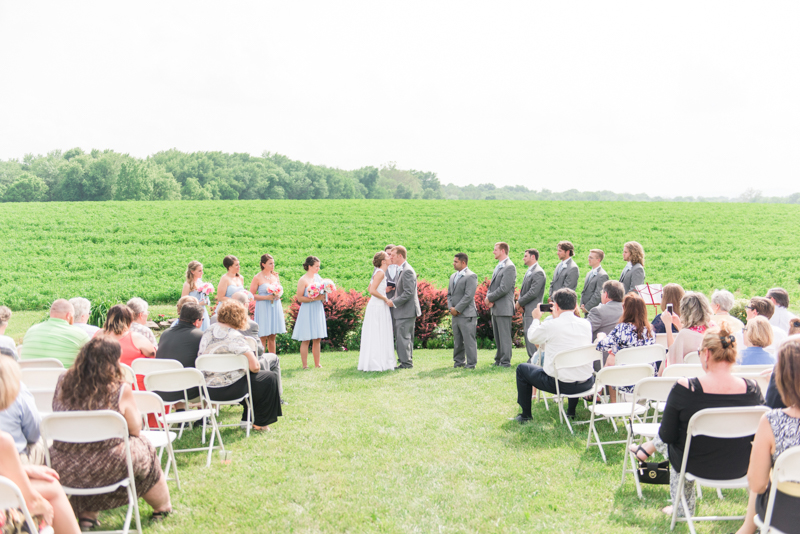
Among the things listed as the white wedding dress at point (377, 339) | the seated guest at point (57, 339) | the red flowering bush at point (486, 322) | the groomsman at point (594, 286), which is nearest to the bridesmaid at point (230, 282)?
the white wedding dress at point (377, 339)

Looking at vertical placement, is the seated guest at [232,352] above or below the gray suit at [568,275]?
below

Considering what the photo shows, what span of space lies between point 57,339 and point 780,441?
7.02m

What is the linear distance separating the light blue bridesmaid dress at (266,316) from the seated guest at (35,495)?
6.69m

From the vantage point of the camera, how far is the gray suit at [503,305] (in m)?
10.5

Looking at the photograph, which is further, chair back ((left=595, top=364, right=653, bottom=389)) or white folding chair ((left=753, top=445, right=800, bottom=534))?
chair back ((left=595, top=364, right=653, bottom=389))

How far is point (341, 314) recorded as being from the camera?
13836 mm

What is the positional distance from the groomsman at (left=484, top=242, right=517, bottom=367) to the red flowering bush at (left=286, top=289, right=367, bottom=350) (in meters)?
4.20

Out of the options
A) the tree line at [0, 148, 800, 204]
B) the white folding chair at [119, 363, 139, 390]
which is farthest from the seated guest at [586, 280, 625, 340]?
the tree line at [0, 148, 800, 204]

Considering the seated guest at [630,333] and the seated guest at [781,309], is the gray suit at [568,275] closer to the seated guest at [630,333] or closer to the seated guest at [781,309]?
the seated guest at [781,309]

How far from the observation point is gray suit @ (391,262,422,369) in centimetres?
1062

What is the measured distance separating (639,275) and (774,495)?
6.71m

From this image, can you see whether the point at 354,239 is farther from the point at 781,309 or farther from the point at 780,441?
the point at 780,441

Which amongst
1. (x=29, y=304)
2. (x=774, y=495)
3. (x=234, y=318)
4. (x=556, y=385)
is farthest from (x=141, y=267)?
(x=774, y=495)

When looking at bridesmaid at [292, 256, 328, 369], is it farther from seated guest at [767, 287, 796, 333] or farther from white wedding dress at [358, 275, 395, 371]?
seated guest at [767, 287, 796, 333]
